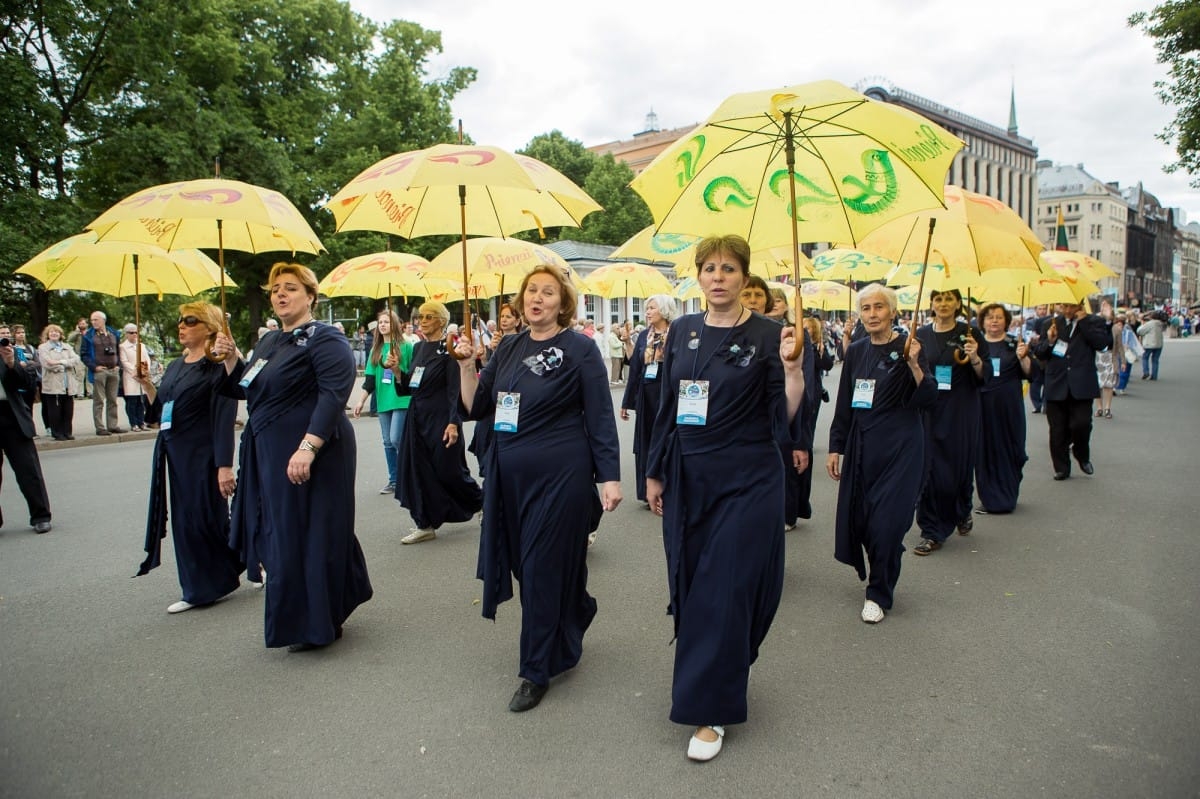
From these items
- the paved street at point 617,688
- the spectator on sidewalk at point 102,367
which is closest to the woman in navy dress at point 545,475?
the paved street at point 617,688

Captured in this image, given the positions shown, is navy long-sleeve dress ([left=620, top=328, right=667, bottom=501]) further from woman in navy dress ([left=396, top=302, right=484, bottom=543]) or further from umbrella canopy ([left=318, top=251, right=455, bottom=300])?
umbrella canopy ([left=318, top=251, right=455, bottom=300])

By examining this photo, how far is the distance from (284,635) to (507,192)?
10.4 ft

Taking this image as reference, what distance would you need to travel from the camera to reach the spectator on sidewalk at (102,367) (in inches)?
550

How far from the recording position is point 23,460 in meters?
7.09

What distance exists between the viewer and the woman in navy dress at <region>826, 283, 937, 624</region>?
4.74 m

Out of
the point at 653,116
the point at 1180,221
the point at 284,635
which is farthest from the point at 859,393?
the point at 1180,221

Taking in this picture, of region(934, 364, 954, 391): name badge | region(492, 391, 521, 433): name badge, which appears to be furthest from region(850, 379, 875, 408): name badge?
region(492, 391, 521, 433): name badge

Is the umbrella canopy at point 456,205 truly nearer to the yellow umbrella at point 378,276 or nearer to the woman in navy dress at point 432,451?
the woman in navy dress at point 432,451


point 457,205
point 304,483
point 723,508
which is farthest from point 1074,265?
point 304,483

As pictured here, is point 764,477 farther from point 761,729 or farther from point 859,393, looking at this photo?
point 859,393

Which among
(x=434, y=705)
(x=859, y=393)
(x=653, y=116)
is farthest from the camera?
(x=653, y=116)

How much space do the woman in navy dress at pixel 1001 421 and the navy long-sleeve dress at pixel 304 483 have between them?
558 centimetres

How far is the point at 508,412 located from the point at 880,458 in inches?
94.0

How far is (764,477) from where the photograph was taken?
10.9ft
